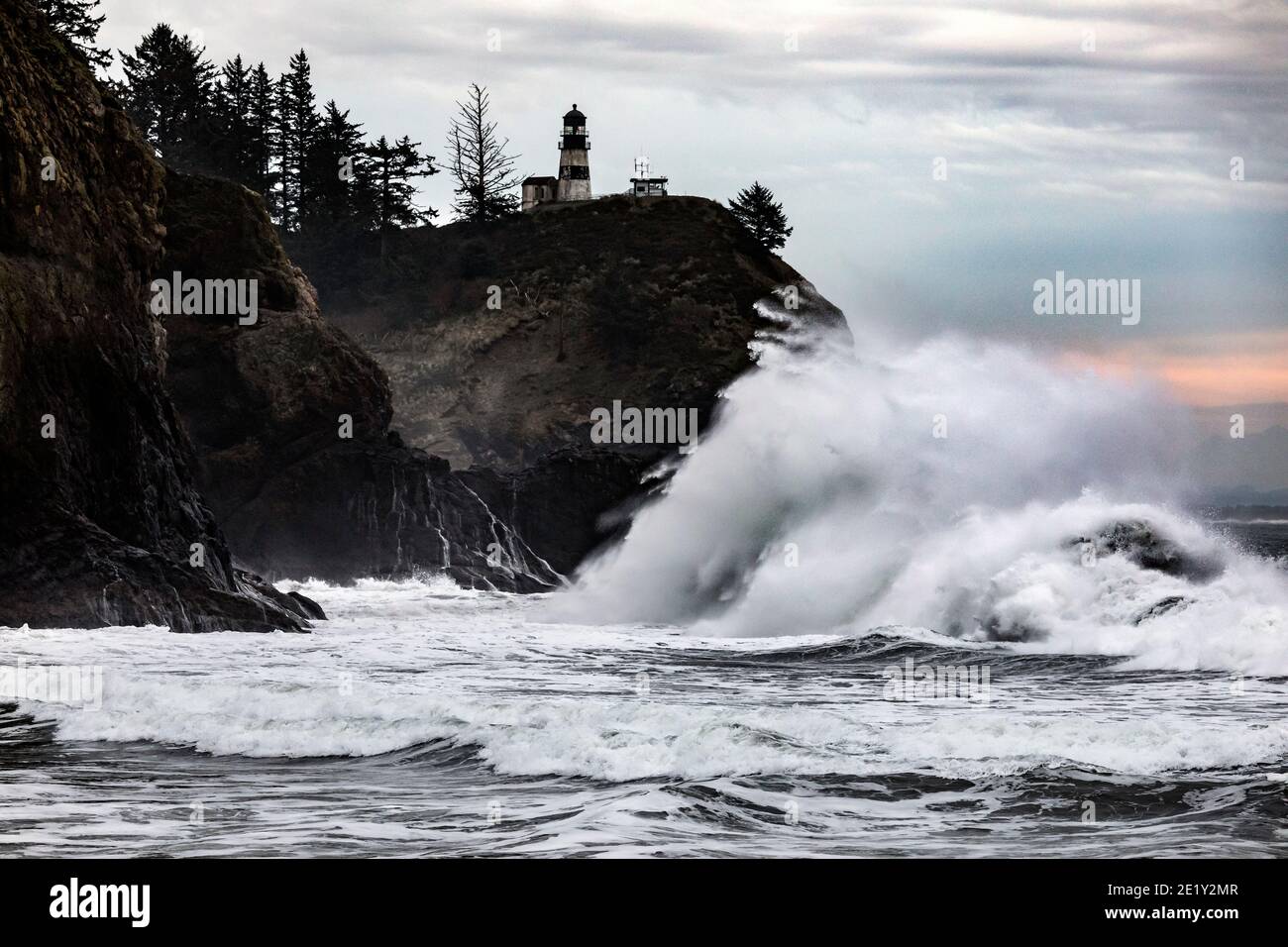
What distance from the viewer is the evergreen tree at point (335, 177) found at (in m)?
79.2

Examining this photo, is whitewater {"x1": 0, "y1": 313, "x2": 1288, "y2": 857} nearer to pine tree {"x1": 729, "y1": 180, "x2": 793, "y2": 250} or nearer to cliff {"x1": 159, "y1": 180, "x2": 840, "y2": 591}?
cliff {"x1": 159, "y1": 180, "x2": 840, "y2": 591}

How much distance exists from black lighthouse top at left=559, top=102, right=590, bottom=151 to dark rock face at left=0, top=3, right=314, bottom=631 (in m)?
62.2

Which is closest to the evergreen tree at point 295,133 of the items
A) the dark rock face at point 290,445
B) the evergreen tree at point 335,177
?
the evergreen tree at point 335,177

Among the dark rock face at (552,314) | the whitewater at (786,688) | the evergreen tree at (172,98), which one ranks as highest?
the evergreen tree at (172,98)

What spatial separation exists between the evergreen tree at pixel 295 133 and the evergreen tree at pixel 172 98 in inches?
218

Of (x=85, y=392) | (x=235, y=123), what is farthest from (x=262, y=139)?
(x=85, y=392)

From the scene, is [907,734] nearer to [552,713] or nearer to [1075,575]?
[552,713]

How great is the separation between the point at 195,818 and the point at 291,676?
23.3ft

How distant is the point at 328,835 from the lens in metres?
10.6

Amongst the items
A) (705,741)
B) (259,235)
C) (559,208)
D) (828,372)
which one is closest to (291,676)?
(705,741)

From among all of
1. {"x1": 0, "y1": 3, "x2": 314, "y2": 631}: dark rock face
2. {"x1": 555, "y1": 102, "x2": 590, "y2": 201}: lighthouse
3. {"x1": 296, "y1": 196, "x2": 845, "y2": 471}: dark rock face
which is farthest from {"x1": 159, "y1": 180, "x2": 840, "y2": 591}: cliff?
{"x1": 555, "y1": 102, "x2": 590, "y2": 201}: lighthouse

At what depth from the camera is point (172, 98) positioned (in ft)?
237

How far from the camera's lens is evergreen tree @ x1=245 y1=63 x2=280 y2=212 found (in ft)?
241

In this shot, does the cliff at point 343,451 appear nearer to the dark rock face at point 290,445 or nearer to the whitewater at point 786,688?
the dark rock face at point 290,445
